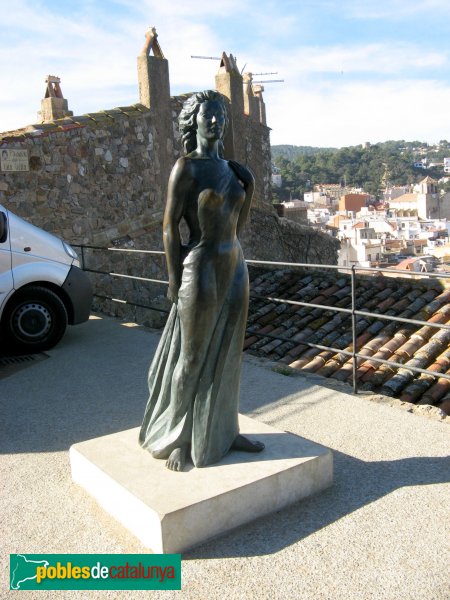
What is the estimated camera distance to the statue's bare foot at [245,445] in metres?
3.55

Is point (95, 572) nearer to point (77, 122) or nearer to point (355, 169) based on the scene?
point (77, 122)

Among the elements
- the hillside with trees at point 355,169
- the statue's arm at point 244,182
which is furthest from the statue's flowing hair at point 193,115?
the hillside with trees at point 355,169

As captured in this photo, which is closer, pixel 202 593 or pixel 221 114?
pixel 202 593

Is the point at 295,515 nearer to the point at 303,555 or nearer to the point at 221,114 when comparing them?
the point at 303,555

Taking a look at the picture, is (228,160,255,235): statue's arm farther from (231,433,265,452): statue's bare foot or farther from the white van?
the white van

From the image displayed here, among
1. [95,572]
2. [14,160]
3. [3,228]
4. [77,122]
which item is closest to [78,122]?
[77,122]

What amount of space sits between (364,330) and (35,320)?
4017mm

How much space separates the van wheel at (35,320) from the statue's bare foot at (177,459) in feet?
13.0

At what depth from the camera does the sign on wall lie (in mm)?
9258

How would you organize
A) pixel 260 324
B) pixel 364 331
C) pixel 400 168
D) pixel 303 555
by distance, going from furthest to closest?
pixel 400 168 → pixel 260 324 → pixel 364 331 → pixel 303 555

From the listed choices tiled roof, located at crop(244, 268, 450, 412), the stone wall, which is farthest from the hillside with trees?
tiled roof, located at crop(244, 268, 450, 412)

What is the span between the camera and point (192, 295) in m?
3.29

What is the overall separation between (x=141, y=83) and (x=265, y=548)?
10269 mm

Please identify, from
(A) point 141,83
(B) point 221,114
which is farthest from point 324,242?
(B) point 221,114
